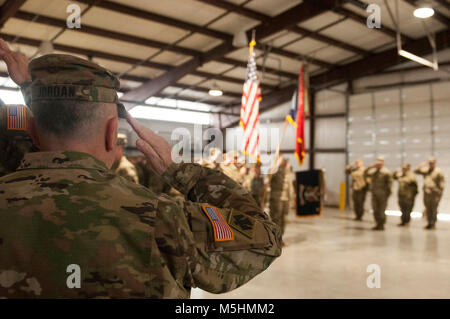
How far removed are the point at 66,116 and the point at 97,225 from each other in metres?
0.25

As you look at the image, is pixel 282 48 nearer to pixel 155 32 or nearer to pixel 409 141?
pixel 155 32

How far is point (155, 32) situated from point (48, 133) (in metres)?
8.77

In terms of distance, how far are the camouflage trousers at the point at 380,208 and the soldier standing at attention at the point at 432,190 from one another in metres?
1.23

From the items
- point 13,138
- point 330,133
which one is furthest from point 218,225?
point 330,133

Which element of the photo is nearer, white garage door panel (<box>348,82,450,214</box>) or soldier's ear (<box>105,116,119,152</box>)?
soldier's ear (<box>105,116,119,152</box>)

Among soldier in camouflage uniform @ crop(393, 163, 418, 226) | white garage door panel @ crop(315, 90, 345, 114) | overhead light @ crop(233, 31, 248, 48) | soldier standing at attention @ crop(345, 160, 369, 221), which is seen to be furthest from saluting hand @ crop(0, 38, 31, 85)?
white garage door panel @ crop(315, 90, 345, 114)

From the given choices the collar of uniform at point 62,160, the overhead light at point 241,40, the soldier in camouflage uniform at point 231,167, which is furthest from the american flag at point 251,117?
the collar of uniform at point 62,160

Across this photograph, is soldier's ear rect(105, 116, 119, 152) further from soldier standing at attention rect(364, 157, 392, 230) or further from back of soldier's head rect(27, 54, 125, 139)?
soldier standing at attention rect(364, 157, 392, 230)

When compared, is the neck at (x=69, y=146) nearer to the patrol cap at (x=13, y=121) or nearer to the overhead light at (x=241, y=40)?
the patrol cap at (x=13, y=121)

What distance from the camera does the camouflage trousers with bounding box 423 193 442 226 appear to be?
879cm

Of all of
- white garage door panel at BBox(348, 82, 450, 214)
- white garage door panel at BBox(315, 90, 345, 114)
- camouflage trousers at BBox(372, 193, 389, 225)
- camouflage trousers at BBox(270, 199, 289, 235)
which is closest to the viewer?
camouflage trousers at BBox(270, 199, 289, 235)

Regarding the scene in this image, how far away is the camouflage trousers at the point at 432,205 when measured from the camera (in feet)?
28.8

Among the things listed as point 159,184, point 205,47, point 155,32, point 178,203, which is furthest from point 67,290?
point 205,47

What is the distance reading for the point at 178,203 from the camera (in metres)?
0.83
